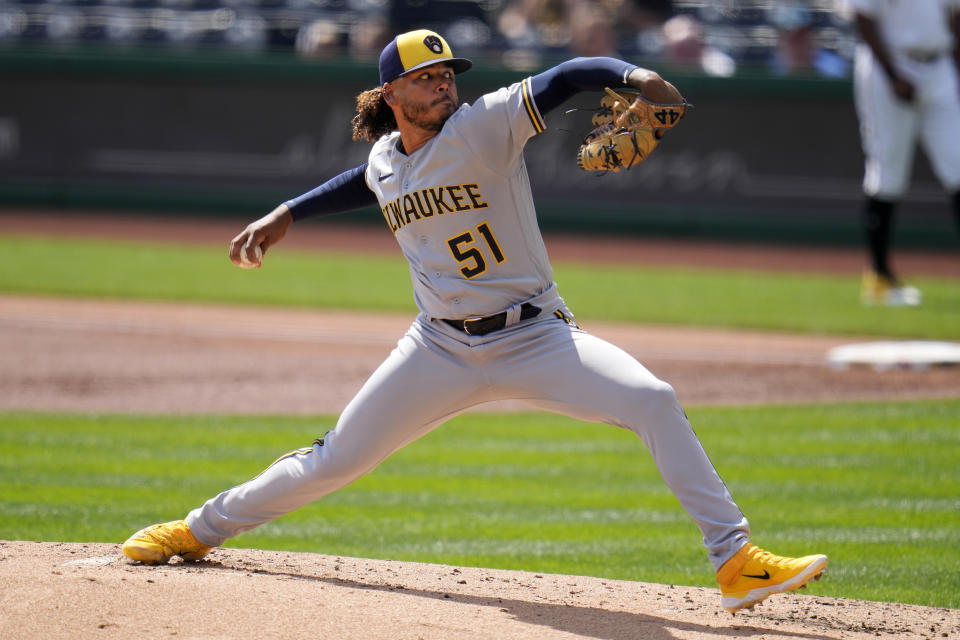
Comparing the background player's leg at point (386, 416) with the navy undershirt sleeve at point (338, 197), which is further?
the navy undershirt sleeve at point (338, 197)

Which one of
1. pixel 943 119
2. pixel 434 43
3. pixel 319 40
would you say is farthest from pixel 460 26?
pixel 434 43

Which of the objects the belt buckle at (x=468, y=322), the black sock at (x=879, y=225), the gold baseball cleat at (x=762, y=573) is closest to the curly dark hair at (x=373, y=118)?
the belt buckle at (x=468, y=322)

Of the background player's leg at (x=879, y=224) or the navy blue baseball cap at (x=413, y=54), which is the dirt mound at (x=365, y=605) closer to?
the navy blue baseball cap at (x=413, y=54)

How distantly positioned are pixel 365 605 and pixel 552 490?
8.41 feet

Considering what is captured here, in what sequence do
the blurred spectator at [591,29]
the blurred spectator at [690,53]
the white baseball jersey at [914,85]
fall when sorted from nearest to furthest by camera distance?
1. the white baseball jersey at [914,85]
2. the blurred spectator at [591,29]
3. the blurred spectator at [690,53]

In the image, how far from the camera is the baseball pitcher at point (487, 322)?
354 centimetres

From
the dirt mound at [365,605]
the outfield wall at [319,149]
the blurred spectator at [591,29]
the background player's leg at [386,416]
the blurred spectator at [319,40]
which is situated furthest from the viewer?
the blurred spectator at [319,40]

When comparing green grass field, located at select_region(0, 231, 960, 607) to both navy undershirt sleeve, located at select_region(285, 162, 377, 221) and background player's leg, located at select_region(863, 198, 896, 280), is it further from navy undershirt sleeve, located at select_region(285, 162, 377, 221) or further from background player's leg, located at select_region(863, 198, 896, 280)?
background player's leg, located at select_region(863, 198, 896, 280)

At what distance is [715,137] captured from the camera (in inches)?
625

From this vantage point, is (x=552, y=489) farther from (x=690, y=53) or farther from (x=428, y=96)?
(x=690, y=53)

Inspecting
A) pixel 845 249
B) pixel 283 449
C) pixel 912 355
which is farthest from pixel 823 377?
pixel 845 249

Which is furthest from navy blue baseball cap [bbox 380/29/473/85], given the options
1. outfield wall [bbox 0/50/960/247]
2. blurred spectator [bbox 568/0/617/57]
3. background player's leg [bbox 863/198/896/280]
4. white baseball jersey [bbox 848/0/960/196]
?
blurred spectator [bbox 568/0/617/57]

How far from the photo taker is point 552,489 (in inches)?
239

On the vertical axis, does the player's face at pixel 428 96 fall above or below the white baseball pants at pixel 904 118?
above
